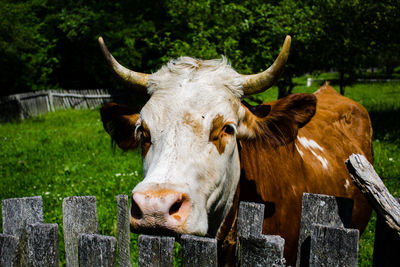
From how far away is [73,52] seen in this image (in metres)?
23.7

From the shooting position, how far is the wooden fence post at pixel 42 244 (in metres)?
1.66

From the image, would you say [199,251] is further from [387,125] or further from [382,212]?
[387,125]

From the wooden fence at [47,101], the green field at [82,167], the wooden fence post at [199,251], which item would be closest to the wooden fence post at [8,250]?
the wooden fence post at [199,251]

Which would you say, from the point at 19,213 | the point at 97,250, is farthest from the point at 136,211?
the point at 19,213

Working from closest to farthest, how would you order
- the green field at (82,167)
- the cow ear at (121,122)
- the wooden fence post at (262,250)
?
the wooden fence post at (262,250)
the cow ear at (121,122)
the green field at (82,167)

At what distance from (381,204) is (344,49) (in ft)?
37.1

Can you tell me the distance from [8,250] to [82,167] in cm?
551

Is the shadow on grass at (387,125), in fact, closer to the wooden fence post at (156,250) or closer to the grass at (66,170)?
the grass at (66,170)

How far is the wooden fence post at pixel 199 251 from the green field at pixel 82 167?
234 centimetres

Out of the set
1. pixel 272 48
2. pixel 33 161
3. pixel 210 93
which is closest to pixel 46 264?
pixel 210 93

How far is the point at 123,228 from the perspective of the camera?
2555 millimetres

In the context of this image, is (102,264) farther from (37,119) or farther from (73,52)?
(73,52)

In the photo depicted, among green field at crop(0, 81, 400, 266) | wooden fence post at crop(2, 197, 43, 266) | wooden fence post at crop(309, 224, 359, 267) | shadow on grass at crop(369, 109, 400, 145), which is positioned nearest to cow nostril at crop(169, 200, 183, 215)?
wooden fence post at crop(309, 224, 359, 267)

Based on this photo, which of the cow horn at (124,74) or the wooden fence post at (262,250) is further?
the cow horn at (124,74)
